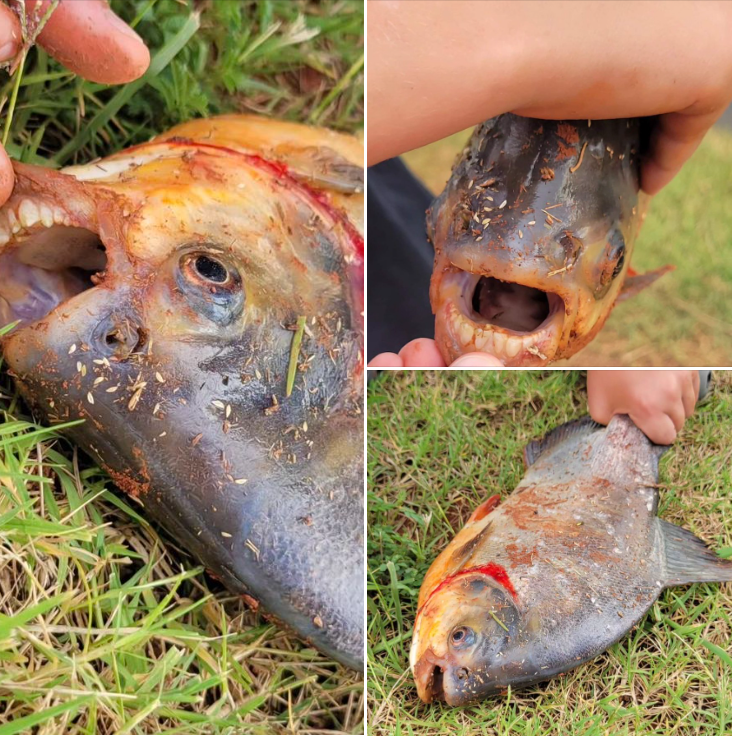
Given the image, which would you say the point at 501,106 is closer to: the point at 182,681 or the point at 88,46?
the point at 88,46

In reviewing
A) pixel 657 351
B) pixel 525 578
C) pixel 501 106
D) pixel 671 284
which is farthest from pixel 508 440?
pixel 671 284

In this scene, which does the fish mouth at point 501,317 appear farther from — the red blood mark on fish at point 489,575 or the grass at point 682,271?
the grass at point 682,271

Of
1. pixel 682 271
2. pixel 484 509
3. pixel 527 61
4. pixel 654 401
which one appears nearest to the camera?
pixel 527 61

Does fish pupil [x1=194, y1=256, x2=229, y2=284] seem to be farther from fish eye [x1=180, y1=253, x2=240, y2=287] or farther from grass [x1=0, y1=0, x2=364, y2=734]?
grass [x1=0, y1=0, x2=364, y2=734]

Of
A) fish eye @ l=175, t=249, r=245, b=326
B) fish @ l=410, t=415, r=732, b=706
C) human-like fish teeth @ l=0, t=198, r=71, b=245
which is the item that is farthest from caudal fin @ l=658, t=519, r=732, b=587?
human-like fish teeth @ l=0, t=198, r=71, b=245

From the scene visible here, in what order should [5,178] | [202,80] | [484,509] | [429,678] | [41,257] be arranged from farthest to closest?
[202,80], [484,509], [429,678], [41,257], [5,178]

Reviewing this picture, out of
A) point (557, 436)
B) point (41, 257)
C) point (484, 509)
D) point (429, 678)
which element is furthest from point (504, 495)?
point (41, 257)

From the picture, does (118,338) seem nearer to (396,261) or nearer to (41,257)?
(41,257)

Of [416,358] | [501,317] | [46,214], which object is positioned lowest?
[416,358]
